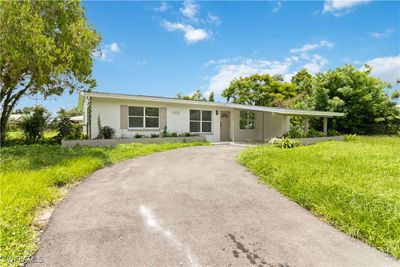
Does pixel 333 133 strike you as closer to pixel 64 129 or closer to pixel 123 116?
pixel 123 116

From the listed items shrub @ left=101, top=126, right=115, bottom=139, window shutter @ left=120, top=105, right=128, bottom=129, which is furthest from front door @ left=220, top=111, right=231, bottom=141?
shrub @ left=101, top=126, right=115, bottom=139

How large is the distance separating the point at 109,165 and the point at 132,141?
4602 mm

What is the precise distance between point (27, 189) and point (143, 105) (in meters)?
9.12

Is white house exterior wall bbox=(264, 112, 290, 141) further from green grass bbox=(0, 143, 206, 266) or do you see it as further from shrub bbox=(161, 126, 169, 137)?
green grass bbox=(0, 143, 206, 266)

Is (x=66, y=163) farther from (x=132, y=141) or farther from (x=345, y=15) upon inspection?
(x=345, y=15)

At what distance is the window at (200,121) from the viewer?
49.3 ft

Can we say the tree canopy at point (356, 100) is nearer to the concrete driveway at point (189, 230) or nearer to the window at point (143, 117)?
the window at point (143, 117)

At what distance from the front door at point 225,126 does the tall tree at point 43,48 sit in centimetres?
851

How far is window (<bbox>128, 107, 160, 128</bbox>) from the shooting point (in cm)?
1301

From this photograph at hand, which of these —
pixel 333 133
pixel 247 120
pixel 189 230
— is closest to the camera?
pixel 189 230

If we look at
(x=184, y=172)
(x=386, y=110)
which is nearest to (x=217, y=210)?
(x=184, y=172)

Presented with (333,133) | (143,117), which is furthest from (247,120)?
(143,117)

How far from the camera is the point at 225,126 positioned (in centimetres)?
1700

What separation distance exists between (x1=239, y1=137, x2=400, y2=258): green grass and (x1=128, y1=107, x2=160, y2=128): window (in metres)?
7.26
